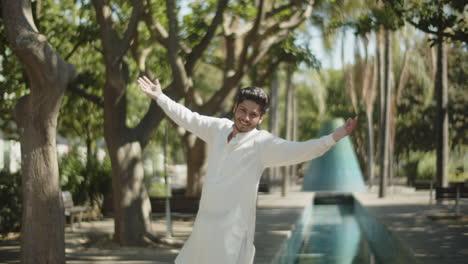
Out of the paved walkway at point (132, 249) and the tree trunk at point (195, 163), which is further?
the tree trunk at point (195, 163)

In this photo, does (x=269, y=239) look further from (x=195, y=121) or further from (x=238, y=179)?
(x=238, y=179)

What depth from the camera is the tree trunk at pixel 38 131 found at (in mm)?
7809

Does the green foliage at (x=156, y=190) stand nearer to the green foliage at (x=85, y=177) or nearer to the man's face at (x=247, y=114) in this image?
the green foliage at (x=85, y=177)

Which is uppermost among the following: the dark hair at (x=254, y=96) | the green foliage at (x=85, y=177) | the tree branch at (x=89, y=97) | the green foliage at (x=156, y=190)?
the tree branch at (x=89, y=97)

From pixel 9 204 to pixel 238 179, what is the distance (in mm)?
10602

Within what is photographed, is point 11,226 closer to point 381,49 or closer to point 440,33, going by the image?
point 440,33

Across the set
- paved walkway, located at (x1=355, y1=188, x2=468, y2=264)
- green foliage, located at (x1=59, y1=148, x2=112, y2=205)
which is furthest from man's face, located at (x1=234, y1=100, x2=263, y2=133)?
green foliage, located at (x1=59, y1=148, x2=112, y2=205)

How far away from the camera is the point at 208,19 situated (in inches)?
762

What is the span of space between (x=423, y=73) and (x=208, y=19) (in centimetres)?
2797

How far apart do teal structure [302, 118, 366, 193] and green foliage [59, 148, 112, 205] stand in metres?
14.2

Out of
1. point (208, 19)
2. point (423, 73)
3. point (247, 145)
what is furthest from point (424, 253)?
point (423, 73)

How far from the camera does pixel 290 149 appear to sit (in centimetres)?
429

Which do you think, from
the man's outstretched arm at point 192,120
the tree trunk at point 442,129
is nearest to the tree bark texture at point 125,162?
the man's outstretched arm at point 192,120

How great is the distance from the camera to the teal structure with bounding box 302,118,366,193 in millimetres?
31734
